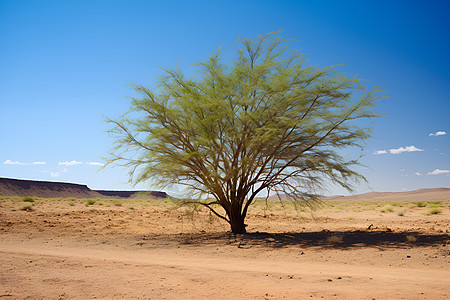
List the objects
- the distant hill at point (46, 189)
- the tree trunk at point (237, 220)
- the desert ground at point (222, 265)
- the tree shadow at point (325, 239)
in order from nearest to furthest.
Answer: the desert ground at point (222, 265), the tree shadow at point (325, 239), the tree trunk at point (237, 220), the distant hill at point (46, 189)

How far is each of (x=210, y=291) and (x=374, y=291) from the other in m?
3.20

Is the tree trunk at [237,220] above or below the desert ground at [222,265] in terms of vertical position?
above

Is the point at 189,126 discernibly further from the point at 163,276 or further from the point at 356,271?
the point at 356,271

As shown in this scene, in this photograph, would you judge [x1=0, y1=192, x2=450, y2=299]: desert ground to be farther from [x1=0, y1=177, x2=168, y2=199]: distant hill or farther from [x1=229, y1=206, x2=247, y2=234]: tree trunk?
[x1=0, y1=177, x2=168, y2=199]: distant hill

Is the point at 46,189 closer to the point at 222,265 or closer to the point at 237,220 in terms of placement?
the point at 237,220

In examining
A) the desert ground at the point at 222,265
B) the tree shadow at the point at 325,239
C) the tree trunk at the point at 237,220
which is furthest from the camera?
the tree trunk at the point at 237,220

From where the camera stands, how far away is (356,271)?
916 cm

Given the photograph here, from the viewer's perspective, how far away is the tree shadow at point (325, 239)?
13.3 m

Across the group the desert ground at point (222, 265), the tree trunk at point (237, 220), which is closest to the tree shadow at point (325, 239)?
the desert ground at point (222, 265)

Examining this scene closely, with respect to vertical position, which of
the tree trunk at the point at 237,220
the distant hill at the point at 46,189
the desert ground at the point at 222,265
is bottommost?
the desert ground at the point at 222,265

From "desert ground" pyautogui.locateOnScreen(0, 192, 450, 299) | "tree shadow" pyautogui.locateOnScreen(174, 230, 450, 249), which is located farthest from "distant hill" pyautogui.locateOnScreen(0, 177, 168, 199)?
"desert ground" pyautogui.locateOnScreen(0, 192, 450, 299)

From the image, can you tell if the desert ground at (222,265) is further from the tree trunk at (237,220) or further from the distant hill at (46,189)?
the distant hill at (46,189)

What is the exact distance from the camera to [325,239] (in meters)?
14.8

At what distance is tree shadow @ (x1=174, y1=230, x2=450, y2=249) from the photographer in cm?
1326
